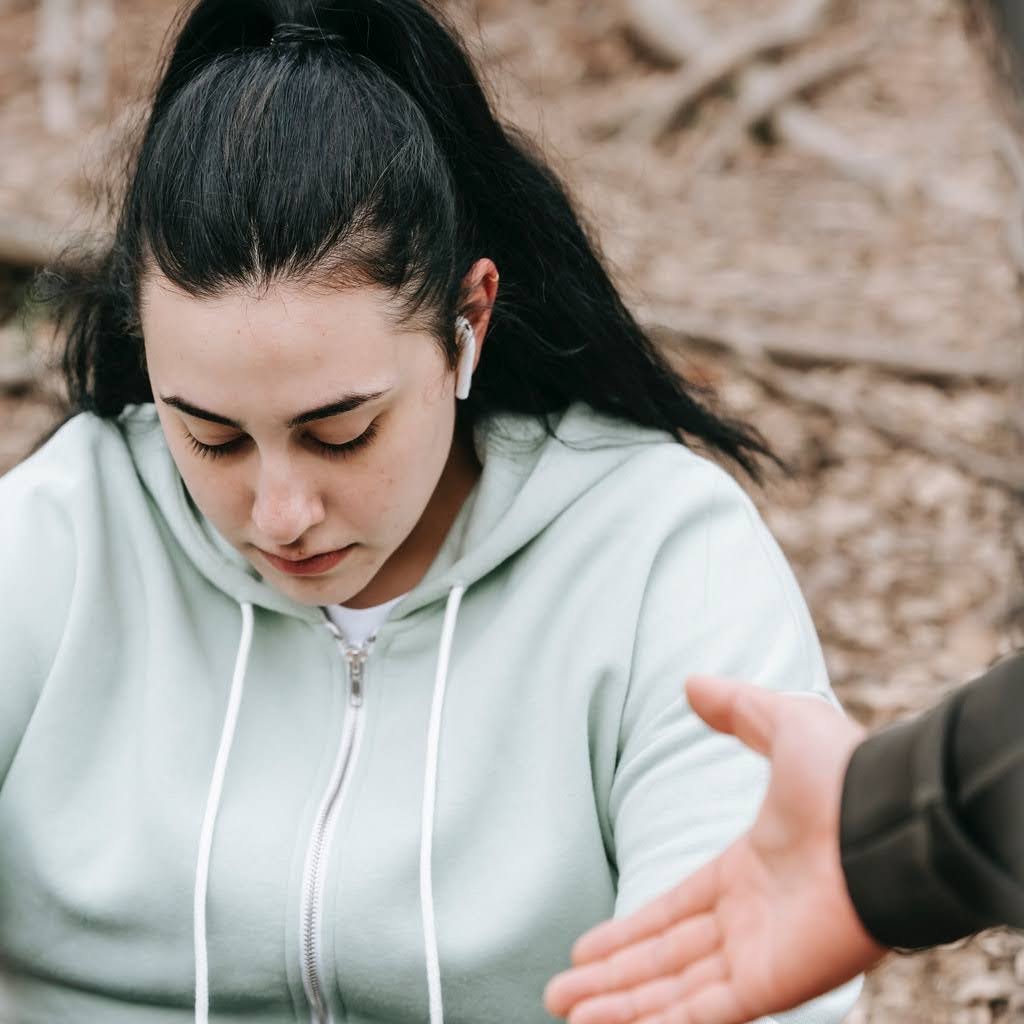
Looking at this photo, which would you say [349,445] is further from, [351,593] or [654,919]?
[654,919]

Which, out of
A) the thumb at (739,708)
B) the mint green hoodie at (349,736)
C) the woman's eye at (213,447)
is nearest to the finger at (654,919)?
the thumb at (739,708)

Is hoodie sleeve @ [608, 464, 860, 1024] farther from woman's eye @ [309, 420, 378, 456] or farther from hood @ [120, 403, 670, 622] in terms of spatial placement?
woman's eye @ [309, 420, 378, 456]

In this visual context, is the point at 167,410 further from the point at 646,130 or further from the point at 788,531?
the point at 646,130

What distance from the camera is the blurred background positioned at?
3.59 metres

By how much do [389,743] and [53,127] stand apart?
199 inches

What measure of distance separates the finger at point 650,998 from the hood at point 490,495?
73 cm

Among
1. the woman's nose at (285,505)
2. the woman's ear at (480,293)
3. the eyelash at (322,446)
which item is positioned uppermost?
the woman's ear at (480,293)

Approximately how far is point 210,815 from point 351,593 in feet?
1.21

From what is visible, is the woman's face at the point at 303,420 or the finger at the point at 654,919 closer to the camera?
the finger at the point at 654,919

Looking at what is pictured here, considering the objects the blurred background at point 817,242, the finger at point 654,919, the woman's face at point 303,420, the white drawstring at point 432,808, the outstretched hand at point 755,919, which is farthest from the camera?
the blurred background at point 817,242

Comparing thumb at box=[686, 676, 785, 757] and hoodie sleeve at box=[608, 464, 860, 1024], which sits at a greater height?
thumb at box=[686, 676, 785, 757]

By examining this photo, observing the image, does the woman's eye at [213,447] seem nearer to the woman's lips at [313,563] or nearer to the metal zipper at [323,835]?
the woman's lips at [313,563]

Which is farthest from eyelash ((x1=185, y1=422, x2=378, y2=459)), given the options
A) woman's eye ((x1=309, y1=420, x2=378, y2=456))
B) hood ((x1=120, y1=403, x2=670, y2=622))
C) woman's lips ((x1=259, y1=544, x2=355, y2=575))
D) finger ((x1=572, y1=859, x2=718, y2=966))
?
finger ((x1=572, y1=859, x2=718, y2=966))

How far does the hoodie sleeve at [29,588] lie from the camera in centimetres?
196
